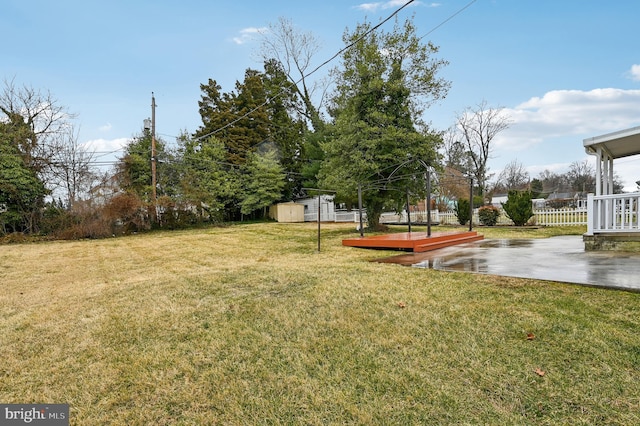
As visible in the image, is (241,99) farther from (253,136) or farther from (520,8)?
(520,8)

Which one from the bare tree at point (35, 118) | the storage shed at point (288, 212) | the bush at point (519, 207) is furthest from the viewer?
the storage shed at point (288, 212)

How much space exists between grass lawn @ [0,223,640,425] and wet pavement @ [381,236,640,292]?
46cm

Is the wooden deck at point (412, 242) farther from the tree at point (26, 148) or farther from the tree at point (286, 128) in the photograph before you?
the tree at point (286, 128)

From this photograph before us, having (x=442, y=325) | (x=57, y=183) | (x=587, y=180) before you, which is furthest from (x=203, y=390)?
(x=587, y=180)

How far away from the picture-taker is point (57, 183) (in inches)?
→ 632

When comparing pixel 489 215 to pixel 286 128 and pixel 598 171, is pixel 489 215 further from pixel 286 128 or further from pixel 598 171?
pixel 286 128

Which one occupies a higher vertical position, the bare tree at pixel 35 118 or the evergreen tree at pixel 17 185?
the bare tree at pixel 35 118

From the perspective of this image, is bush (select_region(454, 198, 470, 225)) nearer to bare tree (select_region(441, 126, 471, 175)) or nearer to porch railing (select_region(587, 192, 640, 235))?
porch railing (select_region(587, 192, 640, 235))

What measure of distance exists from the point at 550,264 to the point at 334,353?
4084mm

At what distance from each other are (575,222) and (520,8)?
8.83 m

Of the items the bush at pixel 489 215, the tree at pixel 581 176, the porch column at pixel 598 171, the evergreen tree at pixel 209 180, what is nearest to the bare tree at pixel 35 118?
the evergreen tree at pixel 209 180

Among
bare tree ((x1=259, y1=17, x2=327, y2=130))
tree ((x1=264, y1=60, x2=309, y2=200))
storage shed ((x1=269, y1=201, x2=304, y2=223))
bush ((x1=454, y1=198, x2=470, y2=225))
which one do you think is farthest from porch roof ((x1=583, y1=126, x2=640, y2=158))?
tree ((x1=264, y1=60, x2=309, y2=200))

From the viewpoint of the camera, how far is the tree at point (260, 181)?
22.7m

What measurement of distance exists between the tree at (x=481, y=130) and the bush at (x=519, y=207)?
14.9 metres
